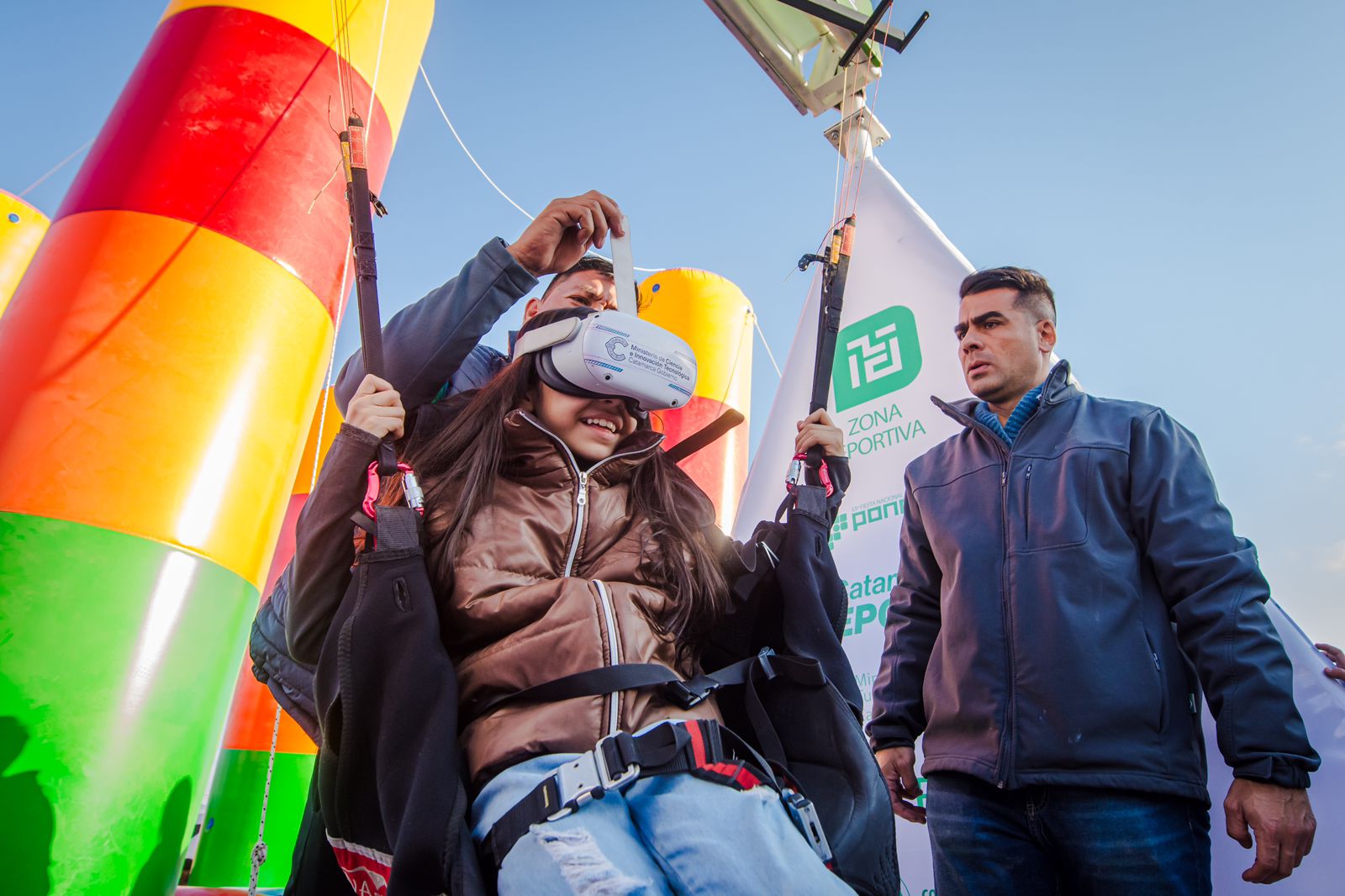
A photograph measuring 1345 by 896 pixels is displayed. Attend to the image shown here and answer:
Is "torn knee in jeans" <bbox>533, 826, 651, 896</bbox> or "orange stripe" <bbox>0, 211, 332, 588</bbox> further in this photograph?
"orange stripe" <bbox>0, 211, 332, 588</bbox>

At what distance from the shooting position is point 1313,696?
1.90m

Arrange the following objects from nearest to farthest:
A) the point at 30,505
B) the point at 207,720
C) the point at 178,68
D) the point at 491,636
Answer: the point at 491,636, the point at 30,505, the point at 207,720, the point at 178,68

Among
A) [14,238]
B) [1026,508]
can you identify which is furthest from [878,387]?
[14,238]

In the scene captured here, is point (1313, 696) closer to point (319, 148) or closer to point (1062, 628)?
point (1062, 628)

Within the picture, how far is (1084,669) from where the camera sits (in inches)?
64.4

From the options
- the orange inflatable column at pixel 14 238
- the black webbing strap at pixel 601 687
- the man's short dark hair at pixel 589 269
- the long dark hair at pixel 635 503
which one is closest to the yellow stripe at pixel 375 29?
the man's short dark hair at pixel 589 269

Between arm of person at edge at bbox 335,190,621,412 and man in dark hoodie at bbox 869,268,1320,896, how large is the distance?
1122mm

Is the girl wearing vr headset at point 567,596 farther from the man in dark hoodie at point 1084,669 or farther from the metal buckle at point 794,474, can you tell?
the man in dark hoodie at point 1084,669

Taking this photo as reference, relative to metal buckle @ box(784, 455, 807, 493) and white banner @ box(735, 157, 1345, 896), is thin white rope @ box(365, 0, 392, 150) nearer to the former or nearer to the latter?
white banner @ box(735, 157, 1345, 896)

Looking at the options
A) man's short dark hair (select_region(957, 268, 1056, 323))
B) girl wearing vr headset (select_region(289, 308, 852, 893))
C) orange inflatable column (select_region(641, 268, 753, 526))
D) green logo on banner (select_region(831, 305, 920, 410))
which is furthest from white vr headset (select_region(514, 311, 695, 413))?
orange inflatable column (select_region(641, 268, 753, 526))

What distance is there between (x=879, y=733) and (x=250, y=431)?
7.45 feet

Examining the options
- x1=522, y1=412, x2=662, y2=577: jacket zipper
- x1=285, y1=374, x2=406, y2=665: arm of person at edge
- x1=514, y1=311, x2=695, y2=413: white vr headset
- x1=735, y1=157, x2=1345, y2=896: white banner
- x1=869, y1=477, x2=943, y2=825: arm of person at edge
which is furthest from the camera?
x1=735, y1=157, x2=1345, y2=896: white banner

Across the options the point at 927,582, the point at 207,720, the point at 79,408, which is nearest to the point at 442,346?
the point at 927,582

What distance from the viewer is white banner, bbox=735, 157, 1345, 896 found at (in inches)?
112
